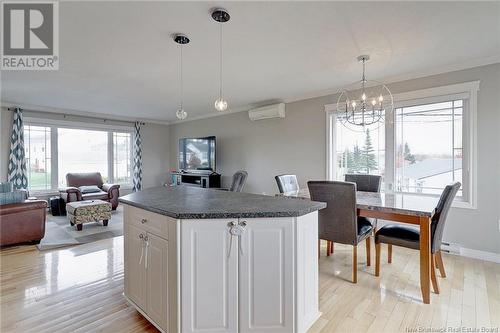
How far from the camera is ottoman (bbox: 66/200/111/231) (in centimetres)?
403

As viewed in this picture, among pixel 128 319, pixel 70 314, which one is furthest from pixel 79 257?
pixel 128 319

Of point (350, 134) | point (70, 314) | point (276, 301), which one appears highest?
point (350, 134)

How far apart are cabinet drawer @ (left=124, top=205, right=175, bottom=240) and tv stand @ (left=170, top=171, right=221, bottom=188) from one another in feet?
13.6

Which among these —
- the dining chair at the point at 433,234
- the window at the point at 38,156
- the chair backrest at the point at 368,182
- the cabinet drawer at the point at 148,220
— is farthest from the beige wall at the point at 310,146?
the cabinet drawer at the point at 148,220

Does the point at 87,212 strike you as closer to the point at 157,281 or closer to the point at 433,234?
the point at 157,281

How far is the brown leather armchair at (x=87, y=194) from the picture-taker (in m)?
5.13

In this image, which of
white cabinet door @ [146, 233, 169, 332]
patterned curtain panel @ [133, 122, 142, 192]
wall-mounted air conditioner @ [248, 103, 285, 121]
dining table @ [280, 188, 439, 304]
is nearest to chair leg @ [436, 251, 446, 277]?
dining table @ [280, 188, 439, 304]

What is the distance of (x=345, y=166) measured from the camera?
4.25 metres

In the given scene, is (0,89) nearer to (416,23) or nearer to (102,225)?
(102,225)

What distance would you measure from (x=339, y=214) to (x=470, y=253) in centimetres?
208

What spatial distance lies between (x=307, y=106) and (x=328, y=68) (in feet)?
4.31

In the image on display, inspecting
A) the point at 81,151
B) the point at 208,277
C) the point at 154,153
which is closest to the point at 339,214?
the point at 208,277

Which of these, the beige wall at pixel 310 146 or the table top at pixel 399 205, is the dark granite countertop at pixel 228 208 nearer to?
the table top at pixel 399 205

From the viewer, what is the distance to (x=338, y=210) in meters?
2.40
